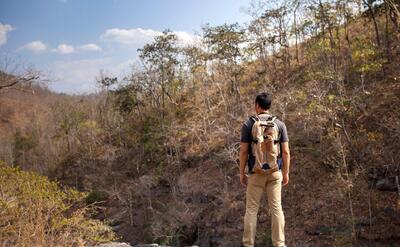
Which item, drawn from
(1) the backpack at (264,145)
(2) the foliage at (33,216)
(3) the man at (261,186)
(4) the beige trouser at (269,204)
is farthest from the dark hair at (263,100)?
(2) the foliage at (33,216)

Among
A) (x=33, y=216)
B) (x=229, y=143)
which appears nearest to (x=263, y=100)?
(x=33, y=216)

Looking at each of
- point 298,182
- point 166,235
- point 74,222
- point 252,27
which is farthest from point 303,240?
point 252,27

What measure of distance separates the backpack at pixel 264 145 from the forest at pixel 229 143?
109 inches

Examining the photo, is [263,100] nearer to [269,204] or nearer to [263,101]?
[263,101]

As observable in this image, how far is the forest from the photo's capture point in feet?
43.7

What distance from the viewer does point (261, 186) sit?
5.08 meters

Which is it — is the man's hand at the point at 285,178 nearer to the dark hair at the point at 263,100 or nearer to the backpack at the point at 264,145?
the backpack at the point at 264,145

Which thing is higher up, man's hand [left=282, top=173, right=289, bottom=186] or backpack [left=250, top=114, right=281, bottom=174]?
backpack [left=250, top=114, right=281, bottom=174]

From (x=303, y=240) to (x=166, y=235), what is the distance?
6742 mm

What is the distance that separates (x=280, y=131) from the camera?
509cm

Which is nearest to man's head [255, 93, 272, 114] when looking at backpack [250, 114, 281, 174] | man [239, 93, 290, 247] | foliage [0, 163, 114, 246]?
man [239, 93, 290, 247]

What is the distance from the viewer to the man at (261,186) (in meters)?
4.90

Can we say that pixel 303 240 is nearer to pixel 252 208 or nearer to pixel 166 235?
pixel 166 235

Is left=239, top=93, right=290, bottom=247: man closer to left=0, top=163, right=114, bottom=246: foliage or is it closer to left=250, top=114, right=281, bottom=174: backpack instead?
left=250, top=114, right=281, bottom=174: backpack
